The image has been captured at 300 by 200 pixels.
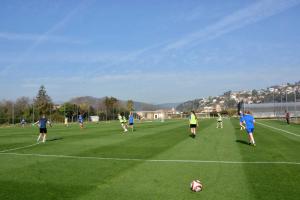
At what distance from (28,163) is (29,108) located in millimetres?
69672

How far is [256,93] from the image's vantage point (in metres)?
148

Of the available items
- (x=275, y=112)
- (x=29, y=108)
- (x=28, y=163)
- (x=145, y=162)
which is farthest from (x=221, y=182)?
(x=275, y=112)

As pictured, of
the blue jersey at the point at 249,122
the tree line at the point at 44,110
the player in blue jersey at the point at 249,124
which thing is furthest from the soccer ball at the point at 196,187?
the tree line at the point at 44,110

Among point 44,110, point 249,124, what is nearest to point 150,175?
point 249,124

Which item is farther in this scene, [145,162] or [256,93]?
[256,93]

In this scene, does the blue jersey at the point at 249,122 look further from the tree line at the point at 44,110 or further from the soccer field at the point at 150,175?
the tree line at the point at 44,110

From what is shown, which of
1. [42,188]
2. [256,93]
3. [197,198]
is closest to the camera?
[197,198]

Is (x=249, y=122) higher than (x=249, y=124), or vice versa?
(x=249, y=122)

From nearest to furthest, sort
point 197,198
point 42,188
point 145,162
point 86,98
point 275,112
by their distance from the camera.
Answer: point 197,198, point 42,188, point 145,162, point 275,112, point 86,98

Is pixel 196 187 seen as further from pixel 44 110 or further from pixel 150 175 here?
pixel 44 110

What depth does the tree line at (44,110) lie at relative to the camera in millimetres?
73975

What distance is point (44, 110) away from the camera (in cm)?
8675

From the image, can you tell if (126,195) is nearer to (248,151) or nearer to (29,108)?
(248,151)

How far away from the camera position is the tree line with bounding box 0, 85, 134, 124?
73975mm
